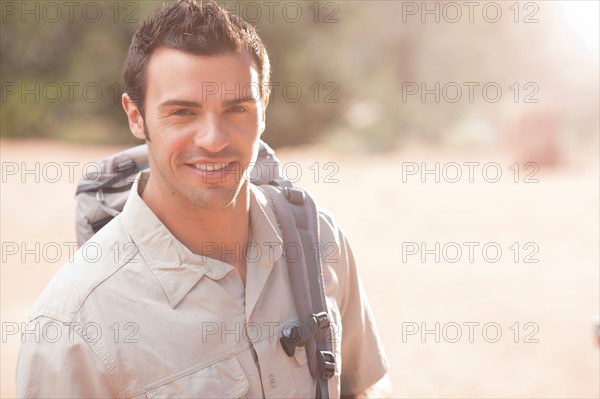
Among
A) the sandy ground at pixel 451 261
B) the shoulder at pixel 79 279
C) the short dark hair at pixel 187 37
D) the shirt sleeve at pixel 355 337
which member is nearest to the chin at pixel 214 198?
the shoulder at pixel 79 279

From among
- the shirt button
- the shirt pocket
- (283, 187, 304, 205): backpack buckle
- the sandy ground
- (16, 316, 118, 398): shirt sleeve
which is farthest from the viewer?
the sandy ground

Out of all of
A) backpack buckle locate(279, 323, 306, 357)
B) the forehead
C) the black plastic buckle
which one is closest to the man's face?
the forehead

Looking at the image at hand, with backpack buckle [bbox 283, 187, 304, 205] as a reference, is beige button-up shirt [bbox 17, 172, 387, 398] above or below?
below

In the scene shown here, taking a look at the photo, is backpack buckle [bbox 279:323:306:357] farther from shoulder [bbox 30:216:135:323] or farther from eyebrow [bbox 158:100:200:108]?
eyebrow [bbox 158:100:200:108]

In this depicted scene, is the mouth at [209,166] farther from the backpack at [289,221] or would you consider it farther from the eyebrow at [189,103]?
the backpack at [289,221]

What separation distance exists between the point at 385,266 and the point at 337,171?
4.05m

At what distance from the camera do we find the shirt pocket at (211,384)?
2016mm

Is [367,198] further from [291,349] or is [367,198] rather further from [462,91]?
[462,91]

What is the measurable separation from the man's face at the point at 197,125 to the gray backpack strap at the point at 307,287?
270 millimetres

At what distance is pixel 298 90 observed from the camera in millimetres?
16656

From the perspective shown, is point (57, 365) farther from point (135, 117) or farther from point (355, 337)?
point (355, 337)

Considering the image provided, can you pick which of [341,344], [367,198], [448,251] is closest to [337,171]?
[367,198]

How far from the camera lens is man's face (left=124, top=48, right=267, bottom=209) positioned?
220cm

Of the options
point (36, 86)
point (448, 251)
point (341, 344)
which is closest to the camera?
point (341, 344)
